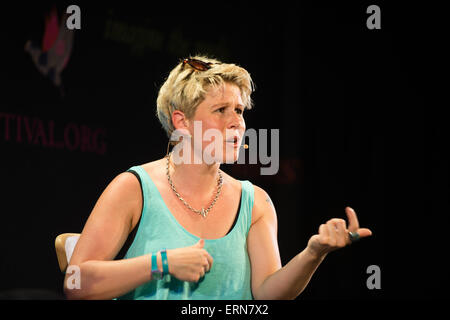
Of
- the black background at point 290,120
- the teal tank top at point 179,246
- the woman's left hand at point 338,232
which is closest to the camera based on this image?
the woman's left hand at point 338,232

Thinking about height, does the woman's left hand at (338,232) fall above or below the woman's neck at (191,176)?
below

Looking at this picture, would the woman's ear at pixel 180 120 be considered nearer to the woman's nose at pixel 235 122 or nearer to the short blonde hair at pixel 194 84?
the short blonde hair at pixel 194 84

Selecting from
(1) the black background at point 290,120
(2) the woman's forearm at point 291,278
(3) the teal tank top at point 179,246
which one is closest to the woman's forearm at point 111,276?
(3) the teal tank top at point 179,246

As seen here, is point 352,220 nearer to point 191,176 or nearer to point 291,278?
point 291,278

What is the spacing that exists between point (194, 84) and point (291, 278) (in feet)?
2.23

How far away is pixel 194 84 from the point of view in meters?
1.55

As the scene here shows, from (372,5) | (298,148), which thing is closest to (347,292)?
(298,148)

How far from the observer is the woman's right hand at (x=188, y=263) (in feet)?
4.21

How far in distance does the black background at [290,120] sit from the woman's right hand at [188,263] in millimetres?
1218

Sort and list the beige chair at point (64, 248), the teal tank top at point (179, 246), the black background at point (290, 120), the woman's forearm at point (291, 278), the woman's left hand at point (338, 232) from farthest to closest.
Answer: the black background at point (290, 120)
the beige chair at point (64, 248)
the teal tank top at point (179, 246)
the woman's forearm at point (291, 278)
the woman's left hand at point (338, 232)

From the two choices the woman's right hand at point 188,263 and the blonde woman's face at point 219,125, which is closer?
the woman's right hand at point 188,263

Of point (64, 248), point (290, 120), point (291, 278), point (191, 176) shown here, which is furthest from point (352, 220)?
point (290, 120)

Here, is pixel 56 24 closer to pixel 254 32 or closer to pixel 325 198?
pixel 254 32

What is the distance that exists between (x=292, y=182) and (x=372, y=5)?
49.3 inches
